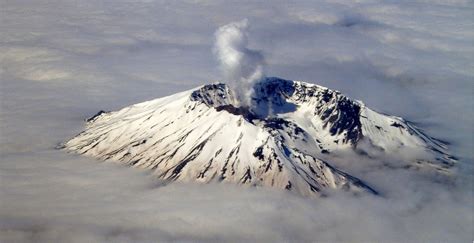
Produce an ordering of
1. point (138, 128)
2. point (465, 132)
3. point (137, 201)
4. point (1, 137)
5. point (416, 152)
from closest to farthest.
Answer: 1. point (137, 201)
2. point (138, 128)
3. point (416, 152)
4. point (1, 137)
5. point (465, 132)

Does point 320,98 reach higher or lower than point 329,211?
higher

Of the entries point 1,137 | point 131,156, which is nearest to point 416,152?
point 131,156

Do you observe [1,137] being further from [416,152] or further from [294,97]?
[416,152]

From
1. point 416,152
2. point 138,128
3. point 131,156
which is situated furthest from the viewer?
point 416,152

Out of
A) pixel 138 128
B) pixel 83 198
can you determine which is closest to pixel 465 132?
pixel 138 128

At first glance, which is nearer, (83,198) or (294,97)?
(83,198)

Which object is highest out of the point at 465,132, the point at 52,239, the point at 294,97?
the point at 294,97

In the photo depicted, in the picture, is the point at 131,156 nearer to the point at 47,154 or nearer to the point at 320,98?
the point at 47,154
